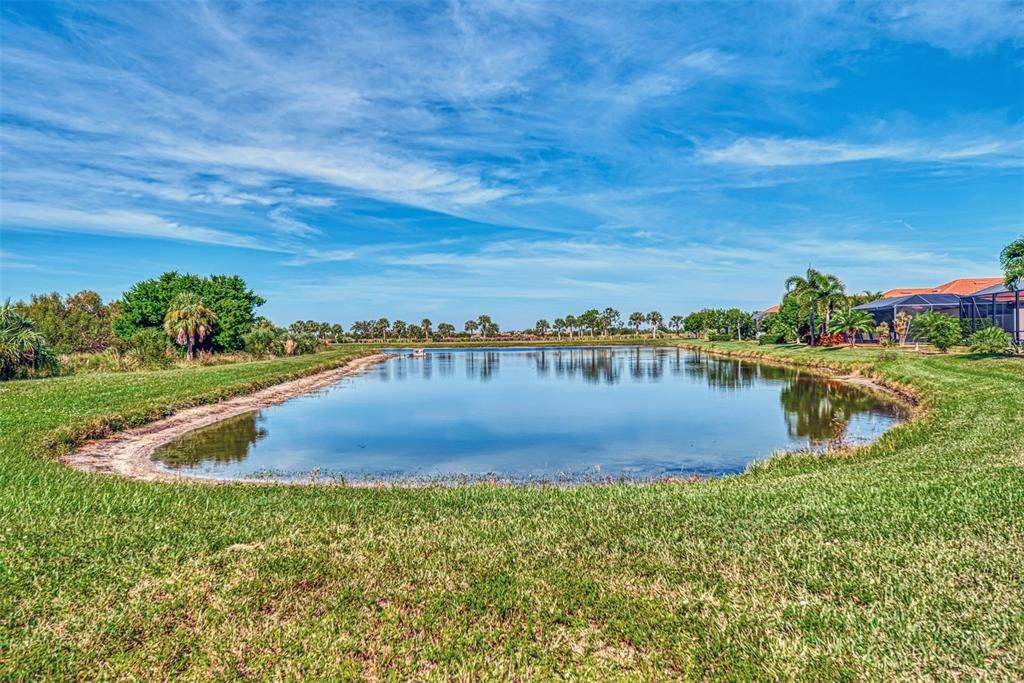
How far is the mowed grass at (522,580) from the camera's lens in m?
3.78

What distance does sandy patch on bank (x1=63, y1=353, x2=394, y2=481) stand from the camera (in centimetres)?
1128

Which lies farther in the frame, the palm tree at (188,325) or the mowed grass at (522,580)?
the palm tree at (188,325)

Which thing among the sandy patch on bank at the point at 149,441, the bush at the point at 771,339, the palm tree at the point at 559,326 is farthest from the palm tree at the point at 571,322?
the sandy patch on bank at the point at 149,441

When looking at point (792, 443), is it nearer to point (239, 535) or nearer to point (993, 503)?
point (993, 503)

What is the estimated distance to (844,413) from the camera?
65.9 feet

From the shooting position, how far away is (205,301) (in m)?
51.5

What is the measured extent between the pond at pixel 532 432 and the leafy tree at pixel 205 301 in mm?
24656

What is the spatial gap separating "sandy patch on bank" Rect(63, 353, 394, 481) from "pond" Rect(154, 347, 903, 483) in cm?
45

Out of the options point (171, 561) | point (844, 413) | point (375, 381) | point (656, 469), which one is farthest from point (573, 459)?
point (375, 381)

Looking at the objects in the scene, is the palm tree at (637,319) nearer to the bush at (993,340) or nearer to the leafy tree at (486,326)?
the leafy tree at (486,326)

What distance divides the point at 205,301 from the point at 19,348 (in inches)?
1126

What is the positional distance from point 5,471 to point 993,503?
13.1 metres

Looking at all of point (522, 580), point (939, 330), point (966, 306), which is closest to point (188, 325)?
point (522, 580)

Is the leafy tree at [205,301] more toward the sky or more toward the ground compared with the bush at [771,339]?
more toward the sky
